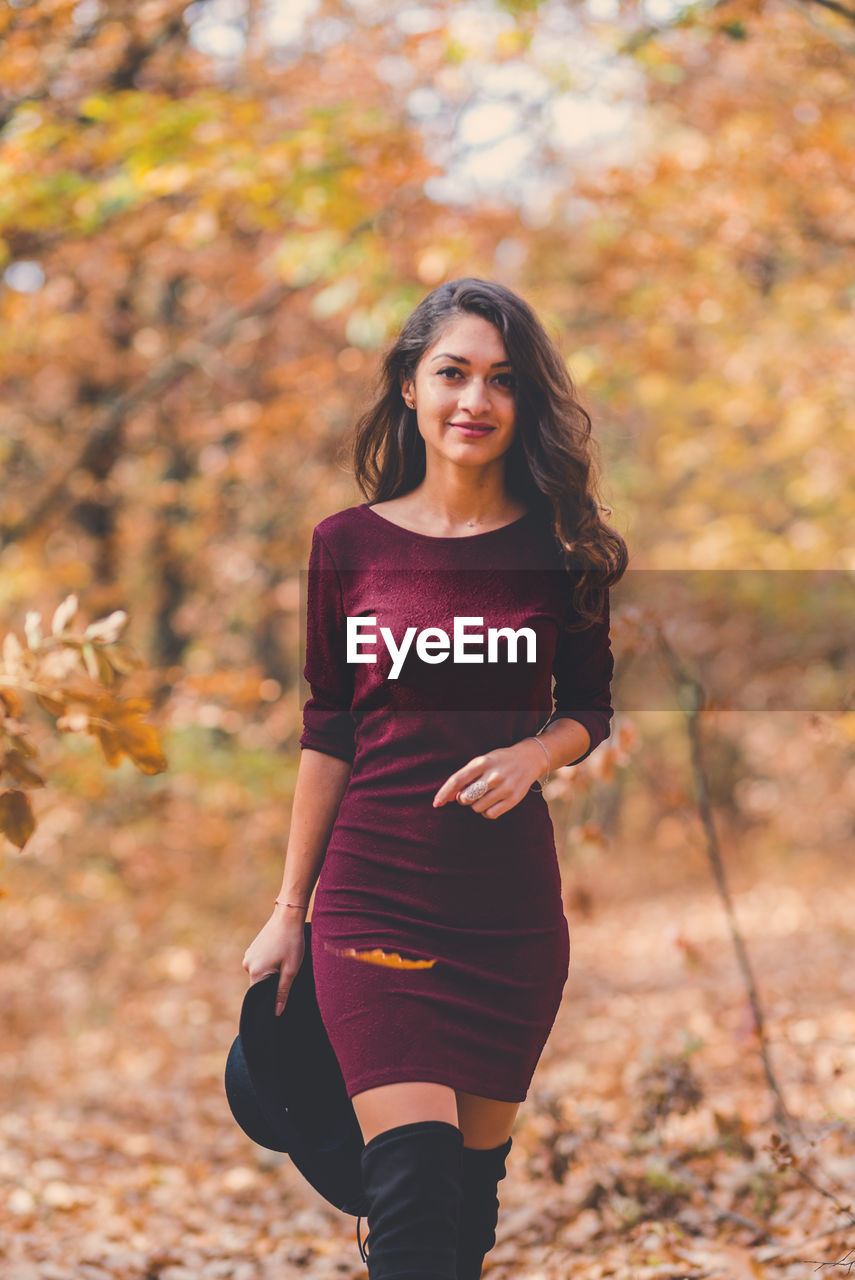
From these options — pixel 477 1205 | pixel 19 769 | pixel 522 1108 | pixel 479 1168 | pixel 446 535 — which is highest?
pixel 446 535

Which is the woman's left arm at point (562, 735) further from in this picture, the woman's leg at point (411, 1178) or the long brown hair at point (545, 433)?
the woman's leg at point (411, 1178)

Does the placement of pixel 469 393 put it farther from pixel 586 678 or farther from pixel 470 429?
pixel 586 678

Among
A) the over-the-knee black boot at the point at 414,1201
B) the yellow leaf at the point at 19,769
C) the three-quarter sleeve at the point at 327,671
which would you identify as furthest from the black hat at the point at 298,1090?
the yellow leaf at the point at 19,769

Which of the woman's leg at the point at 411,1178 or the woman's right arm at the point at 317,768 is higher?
the woman's right arm at the point at 317,768

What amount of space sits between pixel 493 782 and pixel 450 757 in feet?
0.41

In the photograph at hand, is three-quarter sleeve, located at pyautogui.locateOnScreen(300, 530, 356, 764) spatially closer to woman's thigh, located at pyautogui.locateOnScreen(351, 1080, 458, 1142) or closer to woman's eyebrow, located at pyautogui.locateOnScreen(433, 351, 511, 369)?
Result: woman's eyebrow, located at pyautogui.locateOnScreen(433, 351, 511, 369)

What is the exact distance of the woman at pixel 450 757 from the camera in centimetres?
206

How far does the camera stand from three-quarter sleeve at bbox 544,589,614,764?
2.35m

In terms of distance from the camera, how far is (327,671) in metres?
2.32

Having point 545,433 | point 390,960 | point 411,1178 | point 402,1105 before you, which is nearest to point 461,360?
point 545,433

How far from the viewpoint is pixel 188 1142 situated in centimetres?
551

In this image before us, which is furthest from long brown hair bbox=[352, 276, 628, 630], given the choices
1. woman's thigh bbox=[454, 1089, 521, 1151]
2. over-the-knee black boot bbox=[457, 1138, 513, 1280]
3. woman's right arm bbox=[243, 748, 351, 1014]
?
over-the-knee black boot bbox=[457, 1138, 513, 1280]

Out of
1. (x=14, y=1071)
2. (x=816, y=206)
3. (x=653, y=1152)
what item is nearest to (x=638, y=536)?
(x=816, y=206)

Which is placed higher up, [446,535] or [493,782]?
[446,535]
